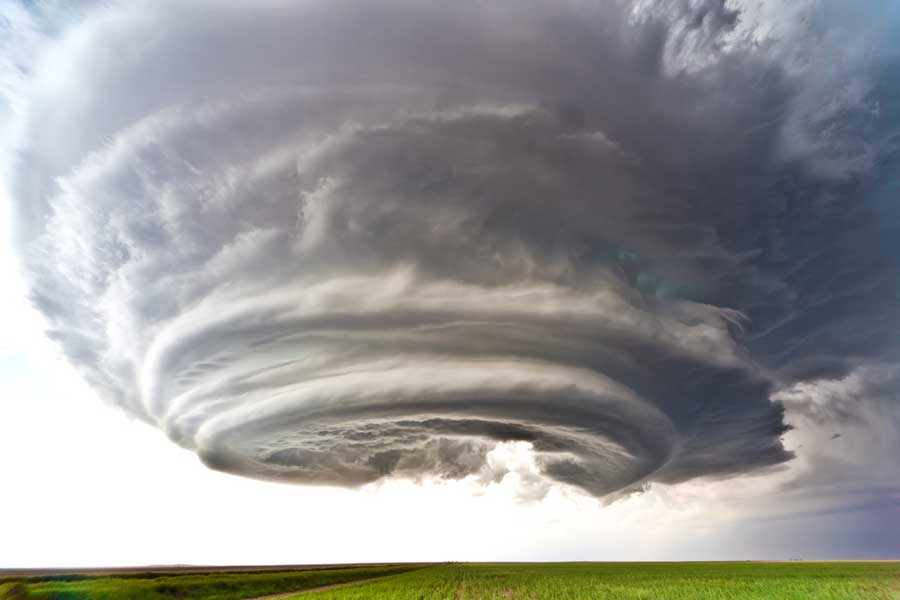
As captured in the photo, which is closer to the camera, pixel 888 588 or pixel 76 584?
pixel 76 584

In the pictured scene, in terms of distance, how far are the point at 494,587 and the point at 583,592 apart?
12.6 meters

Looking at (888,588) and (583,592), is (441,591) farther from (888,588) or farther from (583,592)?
(888,588)

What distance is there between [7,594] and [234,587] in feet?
75.7

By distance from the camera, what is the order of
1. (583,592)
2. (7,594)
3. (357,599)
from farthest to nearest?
(583,592), (357,599), (7,594)

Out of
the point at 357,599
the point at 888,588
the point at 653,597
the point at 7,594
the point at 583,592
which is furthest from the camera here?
the point at 888,588

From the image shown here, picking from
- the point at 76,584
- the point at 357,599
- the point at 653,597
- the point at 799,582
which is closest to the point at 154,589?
the point at 76,584

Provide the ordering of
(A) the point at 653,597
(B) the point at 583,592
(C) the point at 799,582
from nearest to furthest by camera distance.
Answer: (A) the point at 653,597 → (B) the point at 583,592 → (C) the point at 799,582

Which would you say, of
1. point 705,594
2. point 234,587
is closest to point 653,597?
point 705,594

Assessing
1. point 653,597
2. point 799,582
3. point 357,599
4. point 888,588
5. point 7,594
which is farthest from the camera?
point 799,582

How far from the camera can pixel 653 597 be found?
4588 cm

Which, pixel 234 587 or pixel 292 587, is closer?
pixel 234 587

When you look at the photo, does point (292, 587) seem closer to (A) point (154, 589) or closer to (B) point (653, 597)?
(A) point (154, 589)

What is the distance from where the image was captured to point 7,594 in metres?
38.8

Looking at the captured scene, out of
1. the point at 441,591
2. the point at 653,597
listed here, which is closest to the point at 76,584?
the point at 441,591
